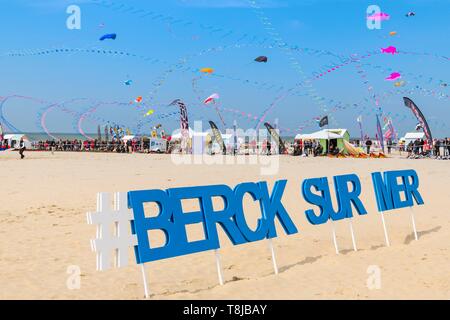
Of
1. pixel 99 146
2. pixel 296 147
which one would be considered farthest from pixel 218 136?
pixel 99 146

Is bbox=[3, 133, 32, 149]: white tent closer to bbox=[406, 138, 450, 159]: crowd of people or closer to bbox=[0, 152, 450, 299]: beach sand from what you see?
bbox=[406, 138, 450, 159]: crowd of people

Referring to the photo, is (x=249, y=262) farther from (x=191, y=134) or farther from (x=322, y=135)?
(x=191, y=134)

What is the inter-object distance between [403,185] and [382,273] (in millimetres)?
3270

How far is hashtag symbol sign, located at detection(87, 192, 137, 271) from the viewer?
5.41 meters

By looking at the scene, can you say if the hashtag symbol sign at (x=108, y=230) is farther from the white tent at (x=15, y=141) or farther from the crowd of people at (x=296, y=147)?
the white tent at (x=15, y=141)

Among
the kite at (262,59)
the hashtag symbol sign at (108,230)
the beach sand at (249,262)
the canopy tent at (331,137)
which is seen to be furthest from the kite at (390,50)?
the hashtag symbol sign at (108,230)

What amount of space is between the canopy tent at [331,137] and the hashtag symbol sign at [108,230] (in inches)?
1282

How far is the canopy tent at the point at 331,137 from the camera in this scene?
37062mm

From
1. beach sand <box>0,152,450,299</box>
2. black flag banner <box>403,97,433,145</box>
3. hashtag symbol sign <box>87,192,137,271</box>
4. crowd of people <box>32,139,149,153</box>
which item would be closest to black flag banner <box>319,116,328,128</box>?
black flag banner <box>403,97,433,145</box>

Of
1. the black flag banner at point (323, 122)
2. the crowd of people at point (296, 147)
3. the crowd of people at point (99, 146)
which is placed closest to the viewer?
the crowd of people at point (296, 147)

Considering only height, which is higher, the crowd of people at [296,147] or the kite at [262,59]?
the kite at [262,59]

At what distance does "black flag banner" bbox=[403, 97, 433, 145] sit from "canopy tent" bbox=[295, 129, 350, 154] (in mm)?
4733
